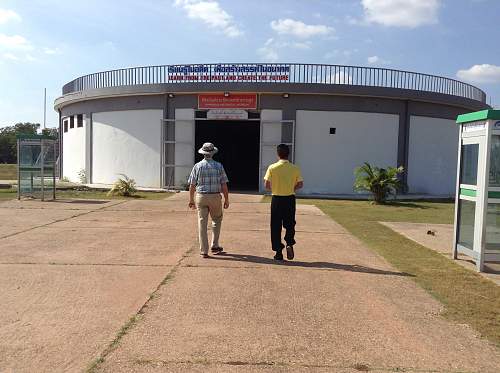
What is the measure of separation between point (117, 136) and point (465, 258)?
1864cm

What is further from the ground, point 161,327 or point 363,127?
point 363,127

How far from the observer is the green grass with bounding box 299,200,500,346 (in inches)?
208

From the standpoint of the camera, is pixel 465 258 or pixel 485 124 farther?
pixel 465 258

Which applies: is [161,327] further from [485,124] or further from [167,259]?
[485,124]

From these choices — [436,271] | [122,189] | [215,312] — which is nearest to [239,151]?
[122,189]

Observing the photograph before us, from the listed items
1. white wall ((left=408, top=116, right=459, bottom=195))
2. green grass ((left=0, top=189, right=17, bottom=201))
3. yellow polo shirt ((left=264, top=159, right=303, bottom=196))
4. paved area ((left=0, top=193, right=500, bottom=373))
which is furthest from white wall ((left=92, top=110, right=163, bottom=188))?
yellow polo shirt ((left=264, top=159, right=303, bottom=196))

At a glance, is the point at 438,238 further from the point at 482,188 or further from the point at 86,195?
the point at 86,195

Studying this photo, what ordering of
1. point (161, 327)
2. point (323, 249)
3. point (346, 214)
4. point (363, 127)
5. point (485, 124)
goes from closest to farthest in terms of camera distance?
point (161, 327), point (485, 124), point (323, 249), point (346, 214), point (363, 127)

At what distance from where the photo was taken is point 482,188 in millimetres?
7441

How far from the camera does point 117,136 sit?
939 inches

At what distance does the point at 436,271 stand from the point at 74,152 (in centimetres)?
2343

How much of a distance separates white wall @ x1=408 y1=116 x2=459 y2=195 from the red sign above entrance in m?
7.36

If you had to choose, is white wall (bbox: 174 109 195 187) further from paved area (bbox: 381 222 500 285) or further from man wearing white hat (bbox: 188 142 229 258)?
man wearing white hat (bbox: 188 142 229 258)

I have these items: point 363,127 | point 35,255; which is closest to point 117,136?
point 363,127
